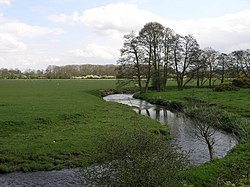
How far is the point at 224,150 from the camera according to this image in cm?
2152

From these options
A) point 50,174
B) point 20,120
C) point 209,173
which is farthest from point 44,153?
point 209,173

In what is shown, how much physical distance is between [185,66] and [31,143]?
51838mm

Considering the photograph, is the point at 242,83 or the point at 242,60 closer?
the point at 242,83

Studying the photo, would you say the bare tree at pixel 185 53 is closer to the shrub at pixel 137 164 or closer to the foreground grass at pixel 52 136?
the foreground grass at pixel 52 136

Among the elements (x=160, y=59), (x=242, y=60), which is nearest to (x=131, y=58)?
(x=160, y=59)

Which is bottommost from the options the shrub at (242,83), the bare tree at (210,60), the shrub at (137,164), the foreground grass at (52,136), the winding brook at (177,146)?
the winding brook at (177,146)

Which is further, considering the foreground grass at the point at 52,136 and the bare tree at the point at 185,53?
the bare tree at the point at 185,53

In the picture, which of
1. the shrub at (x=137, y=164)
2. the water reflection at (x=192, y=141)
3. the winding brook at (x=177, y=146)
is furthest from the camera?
the water reflection at (x=192, y=141)

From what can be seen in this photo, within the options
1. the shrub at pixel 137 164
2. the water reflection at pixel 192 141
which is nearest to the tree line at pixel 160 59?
the water reflection at pixel 192 141

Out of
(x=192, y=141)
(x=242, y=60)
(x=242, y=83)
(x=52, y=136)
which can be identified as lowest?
(x=192, y=141)

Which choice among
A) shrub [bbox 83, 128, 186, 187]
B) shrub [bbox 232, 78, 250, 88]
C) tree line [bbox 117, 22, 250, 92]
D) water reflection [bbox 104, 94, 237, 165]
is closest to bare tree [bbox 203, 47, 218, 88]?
tree line [bbox 117, 22, 250, 92]

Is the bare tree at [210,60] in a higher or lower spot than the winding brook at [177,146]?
higher

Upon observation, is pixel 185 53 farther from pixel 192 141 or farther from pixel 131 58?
pixel 192 141

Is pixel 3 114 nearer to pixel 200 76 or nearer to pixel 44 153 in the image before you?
pixel 44 153
